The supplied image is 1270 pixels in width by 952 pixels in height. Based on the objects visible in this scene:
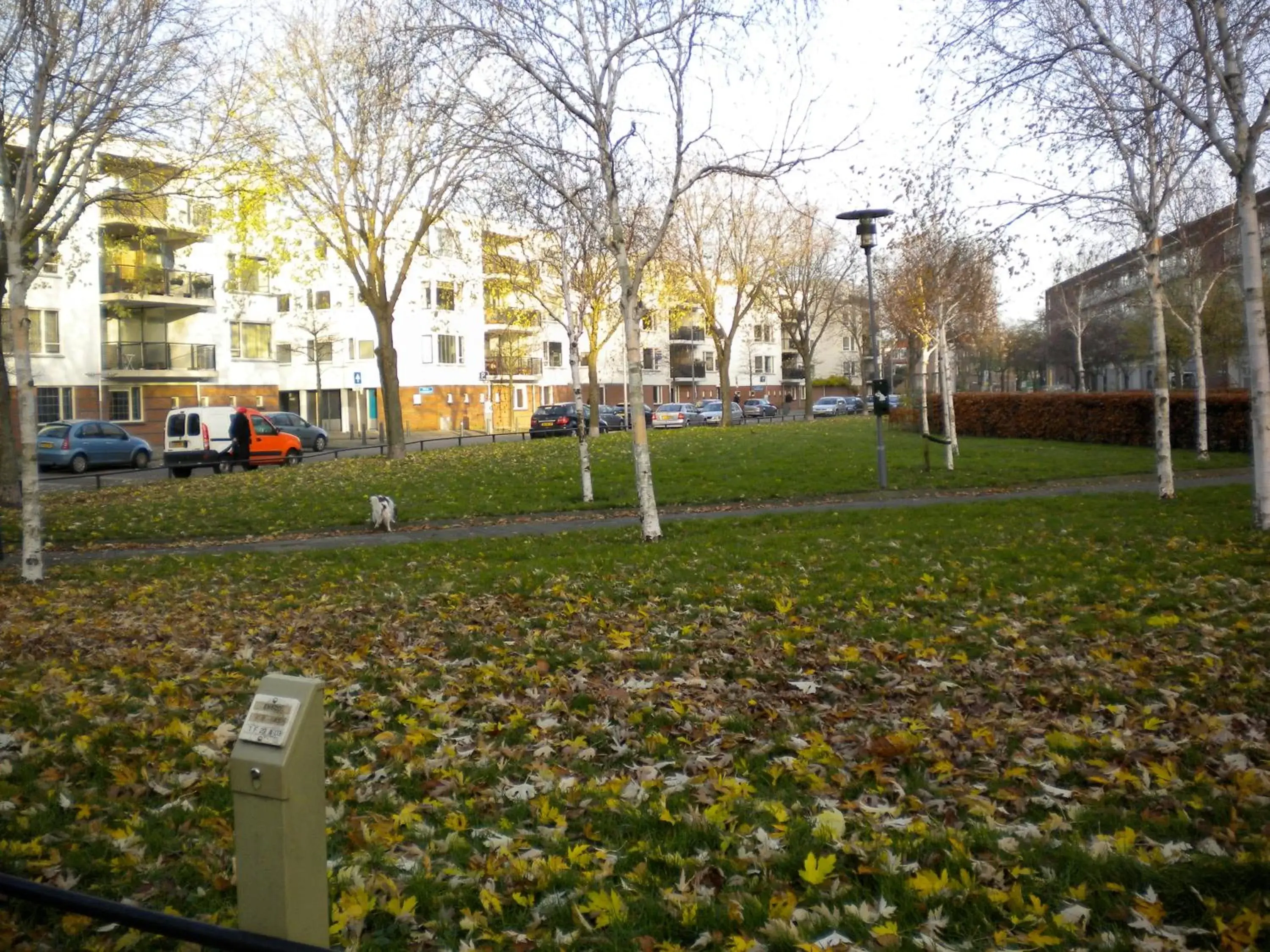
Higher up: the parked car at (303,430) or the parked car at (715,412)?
the parked car at (715,412)

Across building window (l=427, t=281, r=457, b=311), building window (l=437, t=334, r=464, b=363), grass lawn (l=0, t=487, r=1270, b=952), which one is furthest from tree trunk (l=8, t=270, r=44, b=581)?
building window (l=437, t=334, r=464, b=363)

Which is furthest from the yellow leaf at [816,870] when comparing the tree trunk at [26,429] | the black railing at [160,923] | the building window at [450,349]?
the building window at [450,349]

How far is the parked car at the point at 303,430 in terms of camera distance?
43875mm

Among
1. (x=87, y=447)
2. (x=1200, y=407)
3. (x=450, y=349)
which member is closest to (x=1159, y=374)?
(x=1200, y=407)

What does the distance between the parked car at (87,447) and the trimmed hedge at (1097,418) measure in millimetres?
28833

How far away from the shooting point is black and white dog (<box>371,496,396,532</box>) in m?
17.5

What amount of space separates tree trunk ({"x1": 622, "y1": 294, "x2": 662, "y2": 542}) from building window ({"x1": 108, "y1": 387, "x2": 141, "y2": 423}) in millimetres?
39400

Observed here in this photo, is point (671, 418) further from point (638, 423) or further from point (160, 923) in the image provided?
point (160, 923)

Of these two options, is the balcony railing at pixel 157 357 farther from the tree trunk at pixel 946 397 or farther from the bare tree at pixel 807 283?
the tree trunk at pixel 946 397

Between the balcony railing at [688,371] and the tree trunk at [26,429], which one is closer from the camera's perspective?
the tree trunk at [26,429]

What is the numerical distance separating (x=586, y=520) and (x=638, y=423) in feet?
9.86

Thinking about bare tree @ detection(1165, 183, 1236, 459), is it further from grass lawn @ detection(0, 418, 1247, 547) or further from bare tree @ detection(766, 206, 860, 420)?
bare tree @ detection(766, 206, 860, 420)

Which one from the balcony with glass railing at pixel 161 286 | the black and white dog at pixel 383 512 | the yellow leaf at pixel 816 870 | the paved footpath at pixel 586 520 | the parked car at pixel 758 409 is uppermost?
the balcony with glass railing at pixel 161 286

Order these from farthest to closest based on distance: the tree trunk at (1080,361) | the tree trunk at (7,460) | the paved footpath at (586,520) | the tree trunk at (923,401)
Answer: the tree trunk at (1080,361) → the tree trunk at (923,401) → the tree trunk at (7,460) → the paved footpath at (586,520)
